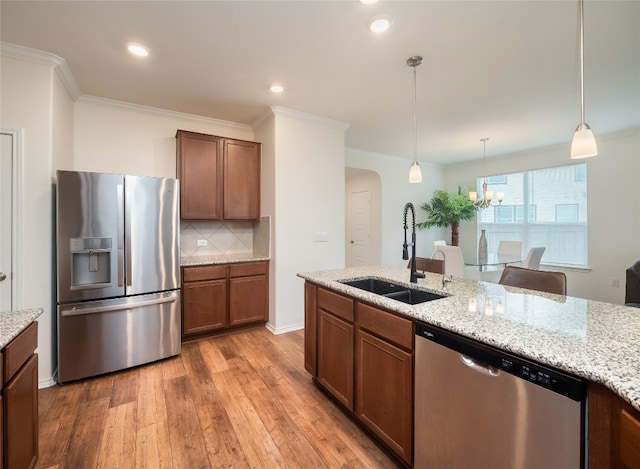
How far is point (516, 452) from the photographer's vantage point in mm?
1030

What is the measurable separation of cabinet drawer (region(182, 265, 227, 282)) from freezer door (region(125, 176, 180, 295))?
0.97ft

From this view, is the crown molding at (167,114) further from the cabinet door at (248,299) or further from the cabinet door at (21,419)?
the cabinet door at (21,419)

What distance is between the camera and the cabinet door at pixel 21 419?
118cm

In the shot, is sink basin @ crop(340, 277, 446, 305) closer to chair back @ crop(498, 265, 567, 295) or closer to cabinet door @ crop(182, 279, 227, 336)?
chair back @ crop(498, 265, 567, 295)

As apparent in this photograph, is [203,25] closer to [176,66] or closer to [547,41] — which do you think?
[176,66]

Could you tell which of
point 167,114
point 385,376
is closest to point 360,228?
point 167,114

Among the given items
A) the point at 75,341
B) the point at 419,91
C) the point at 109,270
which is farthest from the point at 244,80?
the point at 75,341

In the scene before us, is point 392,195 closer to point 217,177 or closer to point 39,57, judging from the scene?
point 217,177

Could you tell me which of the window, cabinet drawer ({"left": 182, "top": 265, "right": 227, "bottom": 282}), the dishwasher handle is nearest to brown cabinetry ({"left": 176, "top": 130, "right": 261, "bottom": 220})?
cabinet drawer ({"left": 182, "top": 265, "right": 227, "bottom": 282})

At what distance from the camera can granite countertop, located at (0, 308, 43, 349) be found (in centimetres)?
116

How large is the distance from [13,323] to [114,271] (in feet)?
4.34

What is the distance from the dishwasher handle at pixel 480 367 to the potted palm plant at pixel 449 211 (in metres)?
5.26

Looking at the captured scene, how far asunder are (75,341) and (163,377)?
2.51ft

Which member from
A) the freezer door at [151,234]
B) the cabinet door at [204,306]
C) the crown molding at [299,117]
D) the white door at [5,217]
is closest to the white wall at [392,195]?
the crown molding at [299,117]
